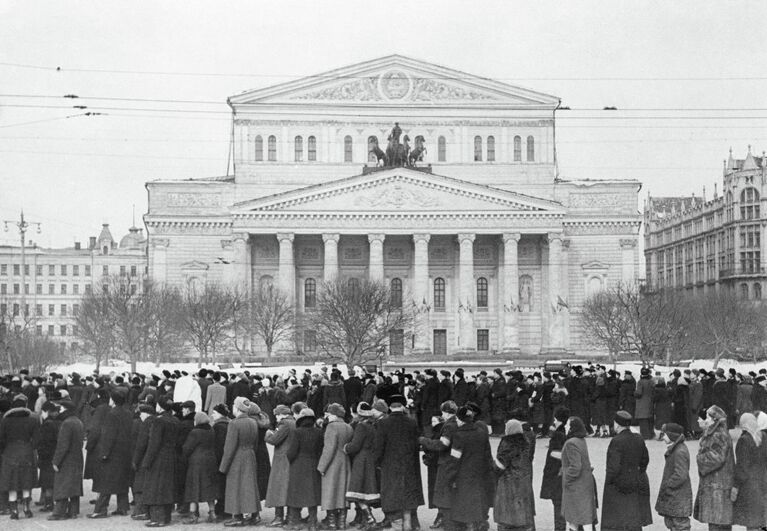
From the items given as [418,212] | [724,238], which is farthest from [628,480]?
[724,238]

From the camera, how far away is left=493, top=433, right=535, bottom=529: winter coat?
14422mm

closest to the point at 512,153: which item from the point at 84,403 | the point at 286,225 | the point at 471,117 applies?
the point at 471,117

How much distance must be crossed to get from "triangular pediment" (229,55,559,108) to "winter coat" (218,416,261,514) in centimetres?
6273

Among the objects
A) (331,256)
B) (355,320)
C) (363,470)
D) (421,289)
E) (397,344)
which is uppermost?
(331,256)

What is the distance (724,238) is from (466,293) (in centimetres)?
3371

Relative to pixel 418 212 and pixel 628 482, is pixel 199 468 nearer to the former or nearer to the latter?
pixel 628 482

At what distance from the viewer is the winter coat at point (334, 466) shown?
1572 cm

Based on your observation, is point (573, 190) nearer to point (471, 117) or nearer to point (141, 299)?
point (471, 117)

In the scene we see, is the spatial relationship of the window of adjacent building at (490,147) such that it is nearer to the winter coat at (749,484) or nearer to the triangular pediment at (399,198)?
the triangular pediment at (399,198)

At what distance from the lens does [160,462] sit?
16.2 m

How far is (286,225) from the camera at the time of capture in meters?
70.8

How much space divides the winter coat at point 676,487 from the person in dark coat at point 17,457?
Answer: 943 cm

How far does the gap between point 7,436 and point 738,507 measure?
10.7 metres

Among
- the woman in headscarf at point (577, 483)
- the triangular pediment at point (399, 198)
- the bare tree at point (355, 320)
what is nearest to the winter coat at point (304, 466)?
the woman in headscarf at point (577, 483)
